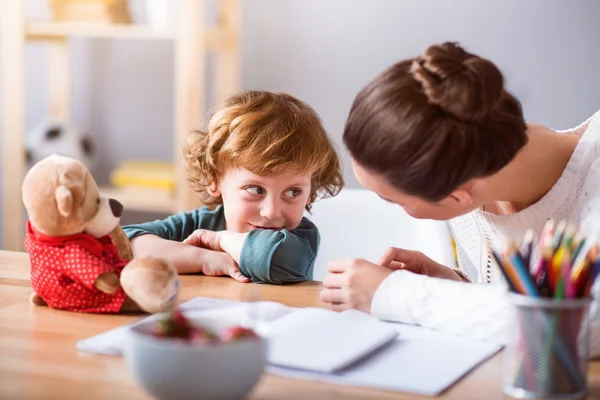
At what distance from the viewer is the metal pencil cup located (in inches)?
29.6

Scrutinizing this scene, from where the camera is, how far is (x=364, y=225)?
5.59 feet

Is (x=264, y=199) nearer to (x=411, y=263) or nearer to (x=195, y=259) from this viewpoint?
(x=195, y=259)

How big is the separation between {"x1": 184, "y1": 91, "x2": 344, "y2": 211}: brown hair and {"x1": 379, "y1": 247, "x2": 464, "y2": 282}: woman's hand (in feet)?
0.81

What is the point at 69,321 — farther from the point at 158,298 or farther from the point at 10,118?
the point at 10,118

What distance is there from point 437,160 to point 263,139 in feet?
1.47

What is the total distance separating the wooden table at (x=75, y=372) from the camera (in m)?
0.76

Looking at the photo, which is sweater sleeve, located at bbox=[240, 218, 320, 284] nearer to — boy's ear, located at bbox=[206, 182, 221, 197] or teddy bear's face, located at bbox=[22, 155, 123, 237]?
boy's ear, located at bbox=[206, 182, 221, 197]

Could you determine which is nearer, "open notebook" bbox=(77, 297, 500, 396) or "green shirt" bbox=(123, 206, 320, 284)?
"open notebook" bbox=(77, 297, 500, 396)

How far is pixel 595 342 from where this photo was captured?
903mm

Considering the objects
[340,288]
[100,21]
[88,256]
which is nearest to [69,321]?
[88,256]

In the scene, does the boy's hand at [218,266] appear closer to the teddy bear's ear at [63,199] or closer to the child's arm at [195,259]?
the child's arm at [195,259]

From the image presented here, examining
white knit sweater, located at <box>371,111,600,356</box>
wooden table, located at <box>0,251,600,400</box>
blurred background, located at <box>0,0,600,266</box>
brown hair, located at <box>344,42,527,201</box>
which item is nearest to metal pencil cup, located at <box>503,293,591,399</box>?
wooden table, located at <box>0,251,600,400</box>

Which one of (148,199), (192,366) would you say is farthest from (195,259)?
(148,199)

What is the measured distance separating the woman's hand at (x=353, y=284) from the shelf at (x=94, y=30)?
1.63m
